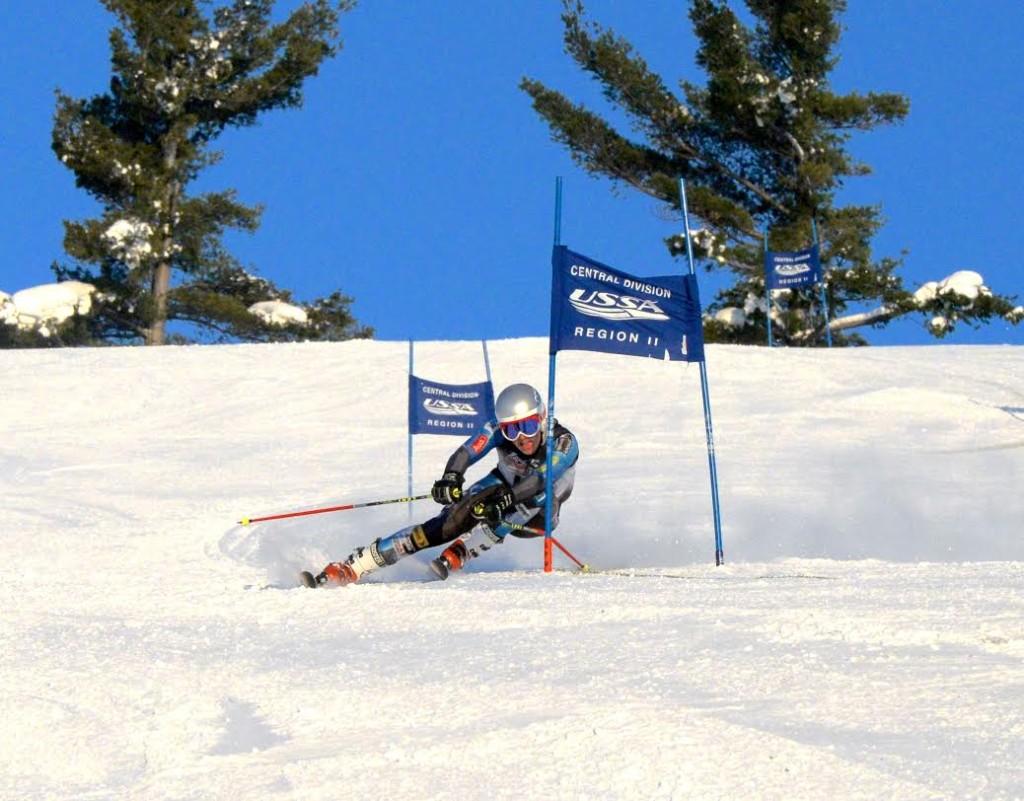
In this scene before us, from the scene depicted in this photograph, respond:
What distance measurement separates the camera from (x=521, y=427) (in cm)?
906

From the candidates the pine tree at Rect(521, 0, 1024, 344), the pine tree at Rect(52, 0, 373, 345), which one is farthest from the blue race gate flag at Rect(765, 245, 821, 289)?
the pine tree at Rect(52, 0, 373, 345)

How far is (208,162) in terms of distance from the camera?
37.2m

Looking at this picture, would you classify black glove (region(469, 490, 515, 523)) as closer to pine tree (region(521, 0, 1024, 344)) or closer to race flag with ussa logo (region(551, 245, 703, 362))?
race flag with ussa logo (region(551, 245, 703, 362))

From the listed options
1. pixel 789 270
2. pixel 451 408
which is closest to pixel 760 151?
pixel 789 270

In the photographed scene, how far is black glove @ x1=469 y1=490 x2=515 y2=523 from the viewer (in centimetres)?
900

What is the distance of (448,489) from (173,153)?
98.5 ft

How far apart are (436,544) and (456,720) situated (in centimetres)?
→ 428

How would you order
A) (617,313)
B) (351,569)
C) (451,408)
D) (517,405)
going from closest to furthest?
1. (351,569)
2. (517,405)
3. (617,313)
4. (451,408)

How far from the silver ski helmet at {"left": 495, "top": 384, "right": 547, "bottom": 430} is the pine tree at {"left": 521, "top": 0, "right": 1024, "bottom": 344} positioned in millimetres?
24533

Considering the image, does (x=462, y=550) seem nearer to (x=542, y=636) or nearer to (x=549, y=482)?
(x=549, y=482)

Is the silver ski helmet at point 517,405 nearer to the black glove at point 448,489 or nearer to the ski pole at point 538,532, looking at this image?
the black glove at point 448,489

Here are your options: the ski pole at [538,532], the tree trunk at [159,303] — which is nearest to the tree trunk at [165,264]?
the tree trunk at [159,303]

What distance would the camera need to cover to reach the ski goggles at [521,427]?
9.05 metres

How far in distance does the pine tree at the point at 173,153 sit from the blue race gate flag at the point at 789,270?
13.6 meters
